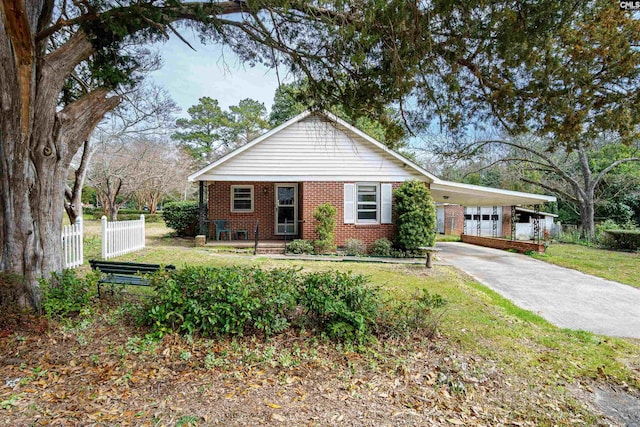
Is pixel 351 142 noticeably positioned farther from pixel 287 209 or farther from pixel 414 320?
pixel 414 320

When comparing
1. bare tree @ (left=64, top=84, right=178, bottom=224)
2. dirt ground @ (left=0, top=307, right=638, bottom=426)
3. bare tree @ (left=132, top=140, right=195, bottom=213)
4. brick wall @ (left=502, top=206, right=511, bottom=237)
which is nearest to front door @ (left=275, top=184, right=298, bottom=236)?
bare tree @ (left=64, top=84, right=178, bottom=224)

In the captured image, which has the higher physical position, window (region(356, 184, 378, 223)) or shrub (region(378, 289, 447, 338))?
window (region(356, 184, 378, 223))

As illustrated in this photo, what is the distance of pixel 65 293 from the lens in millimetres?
4438

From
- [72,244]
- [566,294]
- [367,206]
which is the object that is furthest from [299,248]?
[566,294]

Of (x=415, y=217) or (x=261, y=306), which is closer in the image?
(x=261, y=306)

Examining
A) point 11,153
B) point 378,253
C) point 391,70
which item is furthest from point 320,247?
point 11,153

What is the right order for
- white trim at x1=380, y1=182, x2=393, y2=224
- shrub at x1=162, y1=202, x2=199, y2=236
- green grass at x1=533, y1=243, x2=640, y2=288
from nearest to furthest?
green grass at x1=533, y1=243, x2=640, y2=288
white trim at x1=380, y1=182, x2=393, y2=224
shrub at x1=162, y1=202, x2=199, y2=236

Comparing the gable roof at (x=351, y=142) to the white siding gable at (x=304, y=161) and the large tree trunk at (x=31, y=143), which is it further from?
the large tree trunk at (x=31, y=143)

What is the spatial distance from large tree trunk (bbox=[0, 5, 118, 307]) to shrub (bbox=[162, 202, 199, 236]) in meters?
12.6

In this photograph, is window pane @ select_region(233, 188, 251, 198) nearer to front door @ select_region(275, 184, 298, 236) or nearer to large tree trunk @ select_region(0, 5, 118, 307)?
front door @ select_region(275, 184, 298, 236)

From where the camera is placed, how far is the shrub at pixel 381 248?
41.8ft

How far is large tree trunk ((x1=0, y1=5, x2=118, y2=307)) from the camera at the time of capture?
422 cm

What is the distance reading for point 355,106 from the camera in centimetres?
564

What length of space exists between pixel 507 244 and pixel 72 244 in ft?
59.5
